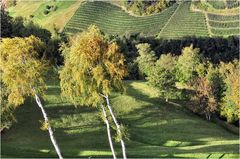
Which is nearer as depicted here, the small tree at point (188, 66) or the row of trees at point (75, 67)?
the row of trees at point (75, 67)

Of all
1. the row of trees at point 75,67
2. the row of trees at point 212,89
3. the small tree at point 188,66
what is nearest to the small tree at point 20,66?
the row of trees at point 75,67

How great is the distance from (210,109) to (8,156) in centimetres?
5416

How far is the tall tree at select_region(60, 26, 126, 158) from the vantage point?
40.1 m

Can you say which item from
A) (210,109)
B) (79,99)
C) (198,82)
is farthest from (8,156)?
(198,82)

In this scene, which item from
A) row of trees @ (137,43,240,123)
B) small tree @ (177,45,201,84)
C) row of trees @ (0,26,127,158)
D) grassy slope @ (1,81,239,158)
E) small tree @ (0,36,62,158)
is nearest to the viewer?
row of trees @ (0,26,127,158)

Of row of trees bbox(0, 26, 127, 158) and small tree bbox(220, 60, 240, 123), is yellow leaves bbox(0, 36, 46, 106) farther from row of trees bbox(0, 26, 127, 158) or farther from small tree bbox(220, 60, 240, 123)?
small tree bbox(220, 60, 240, 123)

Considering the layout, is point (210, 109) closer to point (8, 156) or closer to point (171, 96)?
A: point (171, 96)

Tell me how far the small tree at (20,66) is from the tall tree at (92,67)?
259 cm

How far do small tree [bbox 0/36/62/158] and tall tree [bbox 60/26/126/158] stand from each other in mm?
2595

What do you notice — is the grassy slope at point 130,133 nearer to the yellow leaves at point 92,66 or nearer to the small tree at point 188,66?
the yellow leaves at point 92,66

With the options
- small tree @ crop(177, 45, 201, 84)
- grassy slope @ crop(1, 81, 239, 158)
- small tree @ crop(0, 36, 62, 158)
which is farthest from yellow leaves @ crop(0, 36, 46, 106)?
small tree @ crop(177, 45, 201, 84)

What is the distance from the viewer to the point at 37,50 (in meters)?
42.2

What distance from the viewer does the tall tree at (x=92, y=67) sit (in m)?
40.1

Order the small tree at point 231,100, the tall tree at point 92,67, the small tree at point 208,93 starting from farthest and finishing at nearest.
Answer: the small tree at point 208,93 → the small tree at point 231,100 → the tall tree at point 92,67
